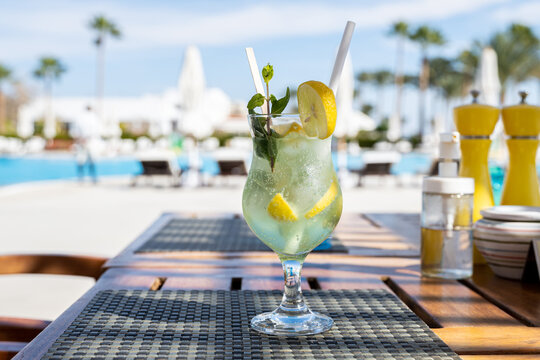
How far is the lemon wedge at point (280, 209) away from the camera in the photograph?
774 mm

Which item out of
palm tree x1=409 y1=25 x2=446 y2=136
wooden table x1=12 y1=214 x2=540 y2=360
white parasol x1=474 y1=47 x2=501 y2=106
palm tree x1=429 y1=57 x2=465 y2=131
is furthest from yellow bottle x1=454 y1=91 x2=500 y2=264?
palm tree x1=429 y1=57 x2=465 y2=131

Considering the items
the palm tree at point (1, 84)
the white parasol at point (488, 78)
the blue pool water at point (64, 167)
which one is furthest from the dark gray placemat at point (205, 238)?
the palm tree at point (1, 84)

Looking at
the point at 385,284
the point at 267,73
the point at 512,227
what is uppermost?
the point at 267,73

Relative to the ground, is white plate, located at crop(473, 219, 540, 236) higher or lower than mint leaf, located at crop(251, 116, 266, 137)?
lower

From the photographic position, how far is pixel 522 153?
1178 mm

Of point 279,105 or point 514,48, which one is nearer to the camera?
point 279,105

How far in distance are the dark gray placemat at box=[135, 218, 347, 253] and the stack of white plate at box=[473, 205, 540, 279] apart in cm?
37

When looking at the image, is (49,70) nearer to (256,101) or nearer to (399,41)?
(399,41)

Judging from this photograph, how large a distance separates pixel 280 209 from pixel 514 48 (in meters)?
36.0

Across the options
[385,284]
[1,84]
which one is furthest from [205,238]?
[1,84]

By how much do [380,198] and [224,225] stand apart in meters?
6.52

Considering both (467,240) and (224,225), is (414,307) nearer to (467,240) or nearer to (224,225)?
(467,240)

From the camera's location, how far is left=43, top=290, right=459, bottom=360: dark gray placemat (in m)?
0.69

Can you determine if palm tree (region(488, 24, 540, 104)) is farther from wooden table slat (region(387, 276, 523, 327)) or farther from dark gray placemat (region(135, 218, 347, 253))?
wooden table slat (region(387, 276, 523, 327))
